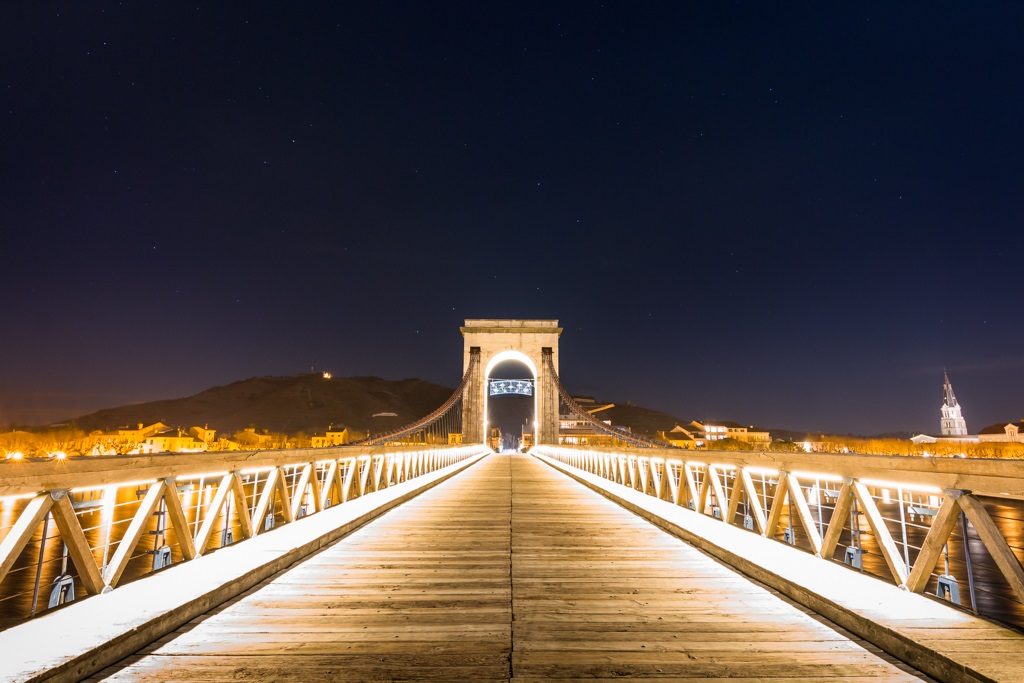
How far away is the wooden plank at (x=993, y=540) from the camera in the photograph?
2.80 meters

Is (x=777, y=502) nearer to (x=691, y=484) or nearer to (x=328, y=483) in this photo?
(x=691, y=484)

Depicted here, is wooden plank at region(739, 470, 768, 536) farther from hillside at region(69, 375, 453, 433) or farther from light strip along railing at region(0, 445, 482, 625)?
hillside at region(69, 375, 453, 433)

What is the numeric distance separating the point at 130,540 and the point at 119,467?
0.48 meters

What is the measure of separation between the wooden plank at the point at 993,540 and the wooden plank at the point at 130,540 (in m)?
4.78

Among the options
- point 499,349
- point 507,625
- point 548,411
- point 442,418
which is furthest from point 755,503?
point 499,349

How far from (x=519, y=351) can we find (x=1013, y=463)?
168ft

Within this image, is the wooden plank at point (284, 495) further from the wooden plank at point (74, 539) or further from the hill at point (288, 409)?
the hill at point (288, 409)

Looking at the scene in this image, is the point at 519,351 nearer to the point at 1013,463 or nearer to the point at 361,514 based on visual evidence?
the point at 361,514

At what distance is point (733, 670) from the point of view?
9.23ft

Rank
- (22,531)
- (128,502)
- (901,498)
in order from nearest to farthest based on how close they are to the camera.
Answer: (22,531) → (901,498) → (128,502)

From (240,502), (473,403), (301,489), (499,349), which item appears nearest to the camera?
(240,502)

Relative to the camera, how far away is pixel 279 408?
153 metres

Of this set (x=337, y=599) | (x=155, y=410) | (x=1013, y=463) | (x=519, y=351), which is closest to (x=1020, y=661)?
(x=1013, y=463)

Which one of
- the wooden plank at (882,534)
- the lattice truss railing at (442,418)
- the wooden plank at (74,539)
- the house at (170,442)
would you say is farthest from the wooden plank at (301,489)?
the house at (170,442)
